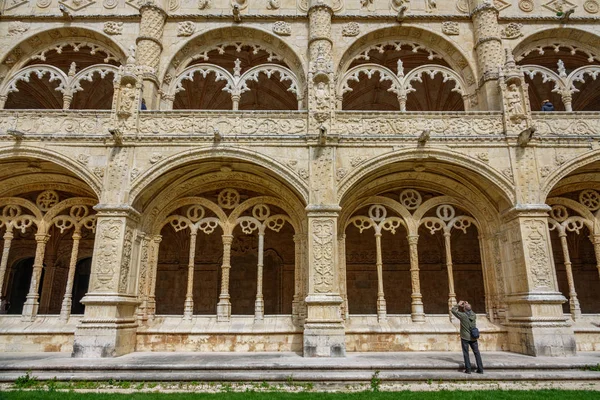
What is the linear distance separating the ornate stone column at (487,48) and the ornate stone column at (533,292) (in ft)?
10.8

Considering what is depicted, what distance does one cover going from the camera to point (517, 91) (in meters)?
10.9

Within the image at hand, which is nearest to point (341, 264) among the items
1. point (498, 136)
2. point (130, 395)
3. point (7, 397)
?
point (498, 136)

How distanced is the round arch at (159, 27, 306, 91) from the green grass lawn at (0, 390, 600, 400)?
28.5ft

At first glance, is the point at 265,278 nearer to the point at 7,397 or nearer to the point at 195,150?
the point at 195,150

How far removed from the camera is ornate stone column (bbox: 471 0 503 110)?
11445 millimetres

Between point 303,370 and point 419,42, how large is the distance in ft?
33.8

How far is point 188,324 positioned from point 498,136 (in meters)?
9.37

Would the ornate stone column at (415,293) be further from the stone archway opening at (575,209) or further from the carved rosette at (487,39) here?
the carved rosette at (487,39)

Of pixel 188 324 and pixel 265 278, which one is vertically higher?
pixel 265 278

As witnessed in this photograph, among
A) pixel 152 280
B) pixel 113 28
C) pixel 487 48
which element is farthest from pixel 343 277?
pixel 113 28

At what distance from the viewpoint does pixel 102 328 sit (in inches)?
367

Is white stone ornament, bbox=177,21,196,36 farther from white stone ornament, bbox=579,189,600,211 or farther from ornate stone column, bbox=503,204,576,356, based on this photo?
white stone ornament, bbox=579,189,600,211

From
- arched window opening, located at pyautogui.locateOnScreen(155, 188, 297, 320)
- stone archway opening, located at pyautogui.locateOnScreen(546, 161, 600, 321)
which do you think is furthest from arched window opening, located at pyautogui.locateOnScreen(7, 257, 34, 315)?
stone archway opening, located at pyautogui.locateOnScreen(546, 161, 600, 321)

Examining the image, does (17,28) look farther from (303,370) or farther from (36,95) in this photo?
(303,370)
